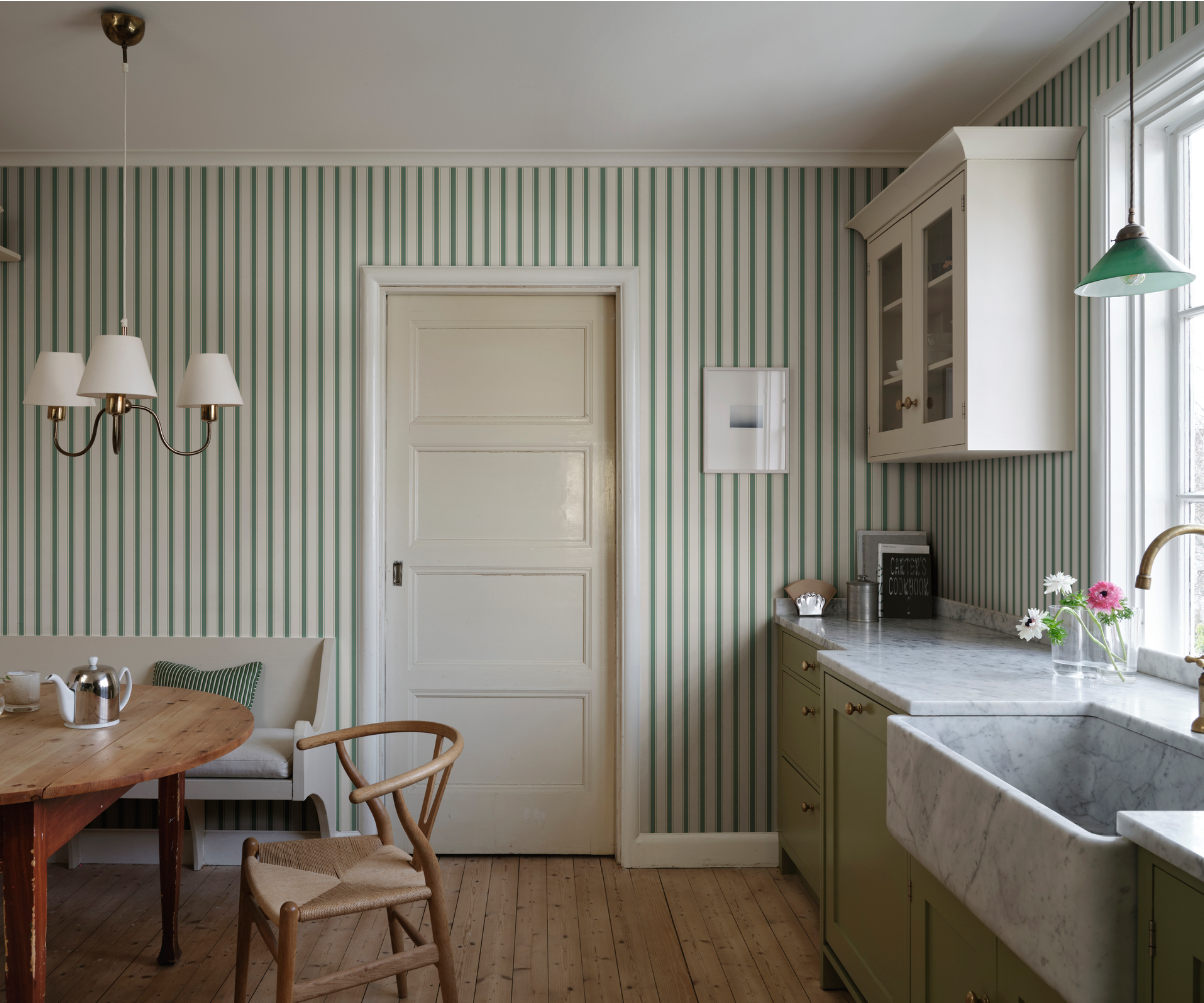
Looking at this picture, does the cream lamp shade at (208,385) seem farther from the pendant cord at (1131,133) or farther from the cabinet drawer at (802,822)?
the pendant cord at (1131,133)

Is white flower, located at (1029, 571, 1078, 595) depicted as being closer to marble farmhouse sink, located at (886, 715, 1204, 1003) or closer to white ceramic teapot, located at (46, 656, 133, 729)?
marble farmhouse sink, located at (886, 715, 1204, 1003)

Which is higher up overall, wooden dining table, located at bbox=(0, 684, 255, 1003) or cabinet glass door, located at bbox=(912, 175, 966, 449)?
cabinet glass door, located at bbox=(912, 175, 966, 449)

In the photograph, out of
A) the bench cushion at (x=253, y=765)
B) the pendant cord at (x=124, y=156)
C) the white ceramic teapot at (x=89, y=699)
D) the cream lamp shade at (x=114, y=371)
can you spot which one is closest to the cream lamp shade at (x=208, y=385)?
the cream lamp shade at (x=114, y=371)

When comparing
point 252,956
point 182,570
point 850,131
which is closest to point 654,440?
point 850,131

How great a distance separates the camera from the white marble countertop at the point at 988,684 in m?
1.66

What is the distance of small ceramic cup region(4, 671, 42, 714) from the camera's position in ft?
7.15

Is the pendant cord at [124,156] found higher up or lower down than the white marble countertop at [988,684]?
higher up

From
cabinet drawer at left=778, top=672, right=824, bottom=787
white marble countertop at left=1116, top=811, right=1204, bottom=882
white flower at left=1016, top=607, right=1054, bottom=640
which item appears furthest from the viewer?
cabinet drawer at left=778, top=672, right=824, bottom=787

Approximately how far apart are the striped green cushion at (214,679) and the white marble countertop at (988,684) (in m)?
1.95

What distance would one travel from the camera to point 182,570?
10.3 ft

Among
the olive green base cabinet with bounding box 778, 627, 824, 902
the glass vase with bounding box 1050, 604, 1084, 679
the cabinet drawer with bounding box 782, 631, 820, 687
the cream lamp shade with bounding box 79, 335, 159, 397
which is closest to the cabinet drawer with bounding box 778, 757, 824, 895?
the olive green base cabinet with bounding box 778, 627, 824, 902

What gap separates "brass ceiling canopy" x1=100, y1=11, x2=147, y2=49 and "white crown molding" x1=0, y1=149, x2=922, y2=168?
0.80 m

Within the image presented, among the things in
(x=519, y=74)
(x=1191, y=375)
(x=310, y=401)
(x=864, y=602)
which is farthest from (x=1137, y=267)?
(x=310, y=401)

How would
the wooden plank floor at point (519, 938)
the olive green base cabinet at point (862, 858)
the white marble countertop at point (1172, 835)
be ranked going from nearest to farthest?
1. the white marble countertop at point (1172, 835)
2. the olive green base cabinet at point (862, 858)
3. the wooden plank floor at point (519, 938)
